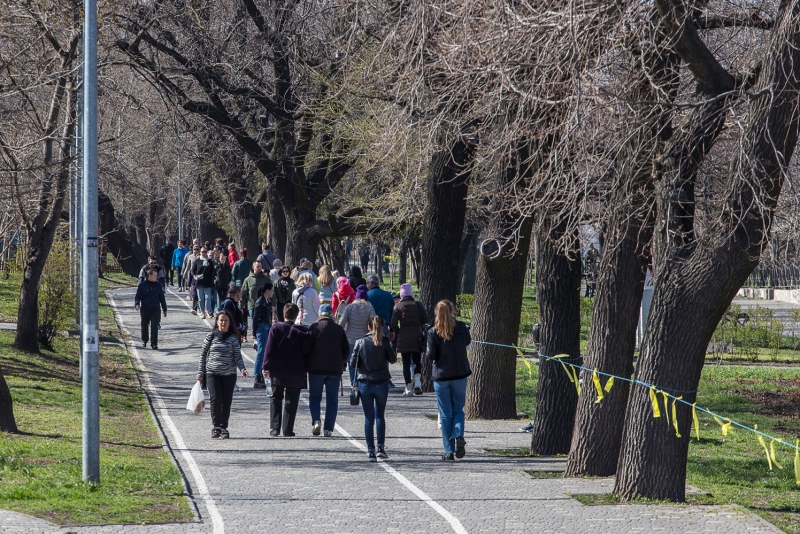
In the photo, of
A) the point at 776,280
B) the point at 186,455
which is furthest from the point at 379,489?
the point at 776,280

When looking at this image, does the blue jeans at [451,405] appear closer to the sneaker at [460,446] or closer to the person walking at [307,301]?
the sneaker at [460,446]

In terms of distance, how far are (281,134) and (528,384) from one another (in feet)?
27.4

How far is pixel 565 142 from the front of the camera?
912cm

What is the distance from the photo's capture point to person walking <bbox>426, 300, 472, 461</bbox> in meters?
11.4

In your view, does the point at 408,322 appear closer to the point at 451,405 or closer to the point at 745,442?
the point at 451,405

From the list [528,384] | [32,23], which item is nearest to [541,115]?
[32,23]

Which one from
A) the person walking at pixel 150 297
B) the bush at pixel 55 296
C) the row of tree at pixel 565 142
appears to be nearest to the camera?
the row of tree at pixel 565 142

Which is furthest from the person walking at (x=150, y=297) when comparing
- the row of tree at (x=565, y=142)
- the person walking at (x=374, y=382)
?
the person walking at (x=374, y=382)

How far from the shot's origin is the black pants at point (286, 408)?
41.8 feet

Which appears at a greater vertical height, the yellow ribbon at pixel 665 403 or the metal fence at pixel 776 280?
the metal fence at pixel 776 280

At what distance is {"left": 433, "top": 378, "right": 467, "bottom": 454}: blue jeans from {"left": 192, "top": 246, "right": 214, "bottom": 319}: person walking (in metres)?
15.3

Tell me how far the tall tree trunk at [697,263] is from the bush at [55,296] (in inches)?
587

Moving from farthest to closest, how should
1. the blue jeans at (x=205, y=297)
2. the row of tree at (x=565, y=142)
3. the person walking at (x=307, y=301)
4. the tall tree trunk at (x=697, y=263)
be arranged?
the blue jeans at (x=205, y=297) → the person walking at (x=307, y=301) → the row of tree at (x=565, y=142) → the tall tree trunk at (x=697, y=263)

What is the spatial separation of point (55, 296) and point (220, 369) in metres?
9.98
